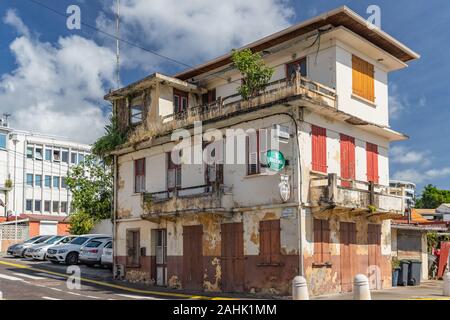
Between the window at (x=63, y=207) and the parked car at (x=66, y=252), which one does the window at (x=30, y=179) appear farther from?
the parked car at (x=66, y=252)

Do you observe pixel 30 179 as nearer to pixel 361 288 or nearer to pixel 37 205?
pixel 37 205

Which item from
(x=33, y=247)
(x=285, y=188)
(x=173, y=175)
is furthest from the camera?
(x=33, y=247)

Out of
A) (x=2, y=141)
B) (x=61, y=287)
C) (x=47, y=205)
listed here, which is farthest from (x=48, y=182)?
(x=61, y=287)

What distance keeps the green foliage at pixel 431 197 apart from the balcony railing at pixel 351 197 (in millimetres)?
70500

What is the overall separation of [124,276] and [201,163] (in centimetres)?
757

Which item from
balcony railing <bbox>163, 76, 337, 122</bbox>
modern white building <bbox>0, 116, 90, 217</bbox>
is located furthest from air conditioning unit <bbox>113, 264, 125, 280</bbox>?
modern white building <bbox>0, 116, 90, 217</bbox>

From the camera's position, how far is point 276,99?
2084 centimetres

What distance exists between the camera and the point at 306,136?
2080 centimetres

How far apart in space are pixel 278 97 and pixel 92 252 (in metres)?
15.4

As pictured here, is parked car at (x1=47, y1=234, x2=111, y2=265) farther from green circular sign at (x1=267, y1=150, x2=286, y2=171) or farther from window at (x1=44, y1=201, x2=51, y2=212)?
window at (x1=44, y1=201, x2=51, y2=212)

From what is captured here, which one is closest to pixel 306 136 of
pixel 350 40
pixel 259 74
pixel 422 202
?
pixel 259 74

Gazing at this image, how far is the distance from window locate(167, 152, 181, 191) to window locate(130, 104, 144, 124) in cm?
355

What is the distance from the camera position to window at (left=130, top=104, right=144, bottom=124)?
2799 cm
